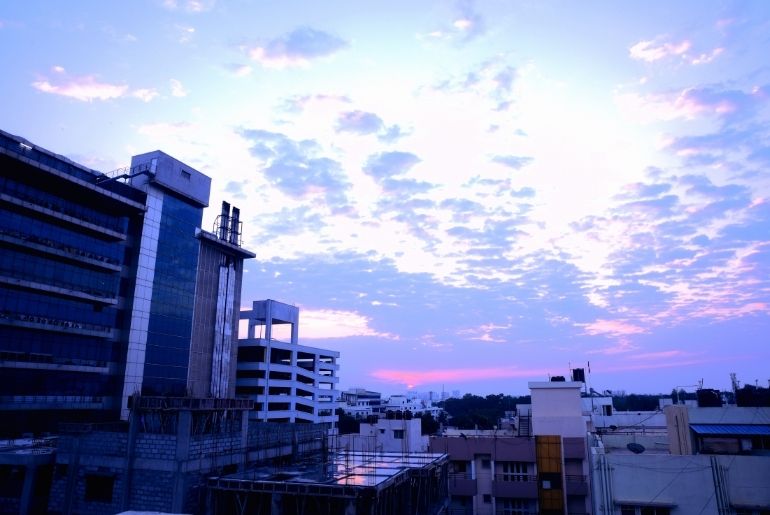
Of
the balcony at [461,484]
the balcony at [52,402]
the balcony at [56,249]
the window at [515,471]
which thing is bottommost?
the balcony at [461,484]

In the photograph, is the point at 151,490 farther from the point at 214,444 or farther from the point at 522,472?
the point at 522,472

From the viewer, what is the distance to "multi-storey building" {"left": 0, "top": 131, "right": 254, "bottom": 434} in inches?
2163

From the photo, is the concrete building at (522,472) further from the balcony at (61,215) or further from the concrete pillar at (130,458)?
the balcony at (61,215)

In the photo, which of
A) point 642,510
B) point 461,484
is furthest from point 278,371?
point 642,510

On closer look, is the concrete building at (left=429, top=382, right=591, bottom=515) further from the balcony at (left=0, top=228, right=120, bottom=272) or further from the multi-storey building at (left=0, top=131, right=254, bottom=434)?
the balcony at (left=0, top=228, right=120, bottom=272)

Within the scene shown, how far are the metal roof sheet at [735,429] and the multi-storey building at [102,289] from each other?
60.7m

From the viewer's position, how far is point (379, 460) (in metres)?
37.6

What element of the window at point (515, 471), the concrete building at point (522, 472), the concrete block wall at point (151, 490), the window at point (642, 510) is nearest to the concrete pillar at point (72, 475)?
the concrete block wall at point (151, 490)

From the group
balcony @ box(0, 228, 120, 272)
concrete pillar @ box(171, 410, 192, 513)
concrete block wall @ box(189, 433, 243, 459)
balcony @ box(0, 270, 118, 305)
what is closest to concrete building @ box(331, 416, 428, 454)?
balcony @ box(0, 270, 118, 305)

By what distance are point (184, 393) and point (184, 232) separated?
22.3 m

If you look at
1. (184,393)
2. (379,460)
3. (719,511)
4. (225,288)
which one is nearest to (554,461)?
(379,460)

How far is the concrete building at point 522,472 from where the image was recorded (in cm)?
4525

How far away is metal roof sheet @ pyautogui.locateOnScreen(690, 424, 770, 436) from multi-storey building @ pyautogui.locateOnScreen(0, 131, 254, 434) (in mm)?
60722

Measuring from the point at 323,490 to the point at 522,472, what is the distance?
1100 inches
